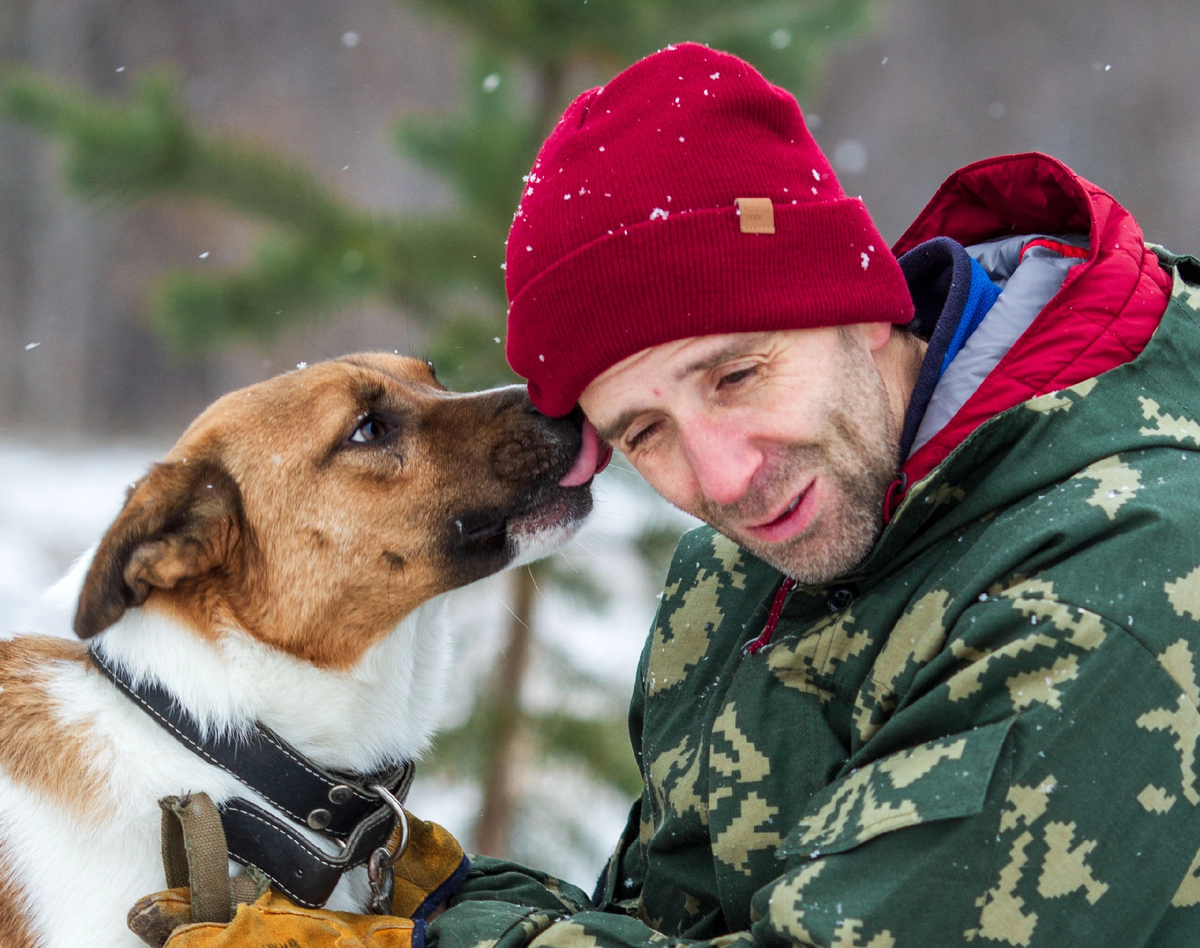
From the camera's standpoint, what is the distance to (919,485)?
5.29 ft

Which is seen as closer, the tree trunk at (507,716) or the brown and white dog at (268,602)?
the brown and white dog at (268,602)

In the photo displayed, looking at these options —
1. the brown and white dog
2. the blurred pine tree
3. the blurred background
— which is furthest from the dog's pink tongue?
the blurred pine tree

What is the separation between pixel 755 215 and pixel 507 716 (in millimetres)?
2935

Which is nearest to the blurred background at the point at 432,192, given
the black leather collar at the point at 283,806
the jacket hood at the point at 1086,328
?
the black leather collar at the point at 283,806

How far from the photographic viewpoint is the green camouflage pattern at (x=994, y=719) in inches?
52.0

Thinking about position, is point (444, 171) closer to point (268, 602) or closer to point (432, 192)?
point (268, 602)

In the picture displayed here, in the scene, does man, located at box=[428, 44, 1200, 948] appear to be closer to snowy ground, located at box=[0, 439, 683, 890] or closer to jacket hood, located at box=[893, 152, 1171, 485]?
jacket hood, located at box=[893, 152, 1171, 485]

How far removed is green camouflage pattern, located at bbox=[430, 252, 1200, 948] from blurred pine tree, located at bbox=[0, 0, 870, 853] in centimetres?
230

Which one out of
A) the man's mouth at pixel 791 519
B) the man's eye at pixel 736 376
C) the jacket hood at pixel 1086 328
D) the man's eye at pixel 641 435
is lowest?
the man's mouth at pixel 791 519

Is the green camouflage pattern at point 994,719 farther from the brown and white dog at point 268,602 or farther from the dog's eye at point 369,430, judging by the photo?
the dog's eye at point 369,430

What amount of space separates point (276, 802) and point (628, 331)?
1.12 metres

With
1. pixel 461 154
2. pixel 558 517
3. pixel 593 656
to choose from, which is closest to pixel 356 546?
pixel 558 517

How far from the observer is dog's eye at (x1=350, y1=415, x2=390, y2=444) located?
2449mm

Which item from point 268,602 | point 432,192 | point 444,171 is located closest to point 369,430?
point 268,602
